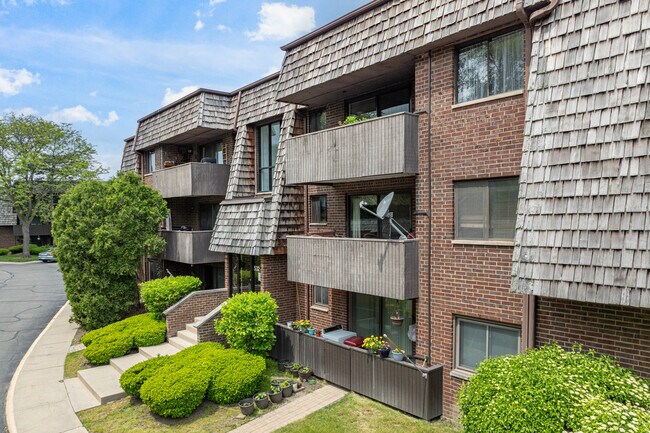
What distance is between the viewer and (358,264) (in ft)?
32.4

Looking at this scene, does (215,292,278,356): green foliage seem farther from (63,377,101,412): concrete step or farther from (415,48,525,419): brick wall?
(415,48,525,419): brick wall

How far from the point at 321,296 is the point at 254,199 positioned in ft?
12.5

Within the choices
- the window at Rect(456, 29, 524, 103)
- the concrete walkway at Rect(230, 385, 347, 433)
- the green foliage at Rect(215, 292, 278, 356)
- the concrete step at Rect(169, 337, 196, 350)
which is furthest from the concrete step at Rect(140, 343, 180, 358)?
the window at Rect(456, 29, 524, 103)

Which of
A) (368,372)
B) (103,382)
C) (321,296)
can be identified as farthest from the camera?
(321,296)

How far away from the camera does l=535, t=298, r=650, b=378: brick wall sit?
611 centimetres

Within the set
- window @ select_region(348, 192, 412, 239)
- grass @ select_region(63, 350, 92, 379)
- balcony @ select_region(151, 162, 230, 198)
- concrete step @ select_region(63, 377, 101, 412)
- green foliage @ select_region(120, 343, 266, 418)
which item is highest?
balcony @ select_region(151, 162, 230, 198)

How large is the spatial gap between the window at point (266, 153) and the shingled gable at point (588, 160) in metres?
9.76

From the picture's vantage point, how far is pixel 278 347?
12172 millimetres

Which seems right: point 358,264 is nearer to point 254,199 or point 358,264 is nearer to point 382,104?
point 382,104

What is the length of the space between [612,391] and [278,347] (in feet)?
28.2

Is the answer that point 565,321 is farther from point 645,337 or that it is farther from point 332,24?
point 332,24

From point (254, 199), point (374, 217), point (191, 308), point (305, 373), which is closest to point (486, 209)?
point (374, 217)

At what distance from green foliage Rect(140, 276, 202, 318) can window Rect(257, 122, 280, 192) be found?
4.61 meters

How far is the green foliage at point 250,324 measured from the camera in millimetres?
11352
